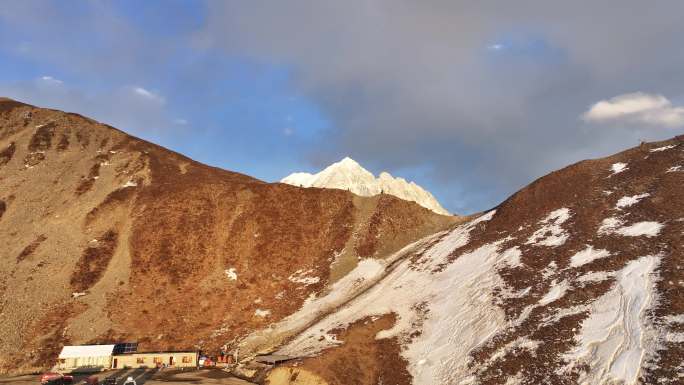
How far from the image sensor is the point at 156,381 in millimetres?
45188

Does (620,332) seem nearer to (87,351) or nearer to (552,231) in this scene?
(552,231)

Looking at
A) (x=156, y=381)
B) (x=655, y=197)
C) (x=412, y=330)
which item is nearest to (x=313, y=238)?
(x=412, y=330)

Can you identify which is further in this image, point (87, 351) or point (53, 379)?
point (87, 351)

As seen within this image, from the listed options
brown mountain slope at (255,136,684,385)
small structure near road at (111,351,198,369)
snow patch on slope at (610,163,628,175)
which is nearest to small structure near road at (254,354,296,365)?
brown mountain slope at (255,136,684,385)

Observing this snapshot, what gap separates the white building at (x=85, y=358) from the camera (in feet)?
171

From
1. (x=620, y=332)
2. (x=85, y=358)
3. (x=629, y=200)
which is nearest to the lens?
(x=620, y=332)

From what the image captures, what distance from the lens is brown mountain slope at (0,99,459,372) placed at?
204ft

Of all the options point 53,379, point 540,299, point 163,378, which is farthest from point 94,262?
point 540,299

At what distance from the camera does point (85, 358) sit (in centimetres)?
5275

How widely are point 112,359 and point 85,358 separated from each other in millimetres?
2910

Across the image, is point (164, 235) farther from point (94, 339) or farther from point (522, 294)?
point (522, 294)

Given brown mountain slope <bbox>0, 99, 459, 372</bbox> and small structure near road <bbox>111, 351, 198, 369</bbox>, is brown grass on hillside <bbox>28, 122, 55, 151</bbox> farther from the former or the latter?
small structure near road <bbox>111, 351, 198, 369</bbox>

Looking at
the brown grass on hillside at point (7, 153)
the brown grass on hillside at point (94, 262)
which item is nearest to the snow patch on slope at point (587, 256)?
the brown grass on hillside at point (94, 262)

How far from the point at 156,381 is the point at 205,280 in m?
27.1
